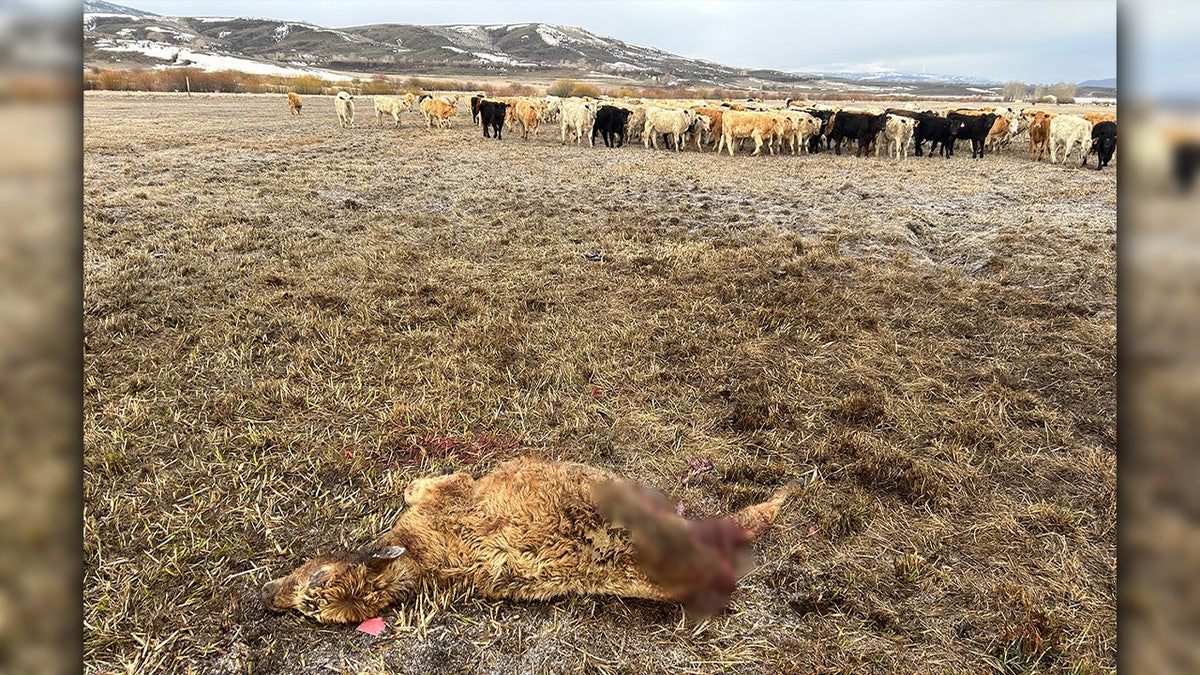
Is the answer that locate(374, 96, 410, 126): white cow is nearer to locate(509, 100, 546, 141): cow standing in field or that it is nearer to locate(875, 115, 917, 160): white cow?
locate(509, 100, 546, 141): cow standing in field

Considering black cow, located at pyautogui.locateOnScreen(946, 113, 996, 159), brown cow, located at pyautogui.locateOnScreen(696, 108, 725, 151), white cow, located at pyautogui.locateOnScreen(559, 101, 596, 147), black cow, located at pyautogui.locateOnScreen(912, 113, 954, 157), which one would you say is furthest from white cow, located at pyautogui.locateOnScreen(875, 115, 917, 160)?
white cow, located at pyautogui.locateOnScreen(559, 101, 596, 147)

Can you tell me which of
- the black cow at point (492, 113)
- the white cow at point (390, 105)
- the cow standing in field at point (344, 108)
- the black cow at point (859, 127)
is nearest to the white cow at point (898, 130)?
the black cow at point (859, 127)

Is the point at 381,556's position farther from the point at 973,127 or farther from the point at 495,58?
the point at 495,58

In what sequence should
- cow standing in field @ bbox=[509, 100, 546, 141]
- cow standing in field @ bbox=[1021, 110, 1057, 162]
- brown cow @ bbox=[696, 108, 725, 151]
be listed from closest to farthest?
cow standing in field @ bbox=[1021, 110, 1057, 162] → brown cow @ bbox=[696, 108, 725, 151] → cow standing in field @ bbox=[509, 100, 546, 141]

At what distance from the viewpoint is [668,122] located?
18750mm

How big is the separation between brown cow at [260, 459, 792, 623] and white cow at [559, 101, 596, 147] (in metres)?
18.1

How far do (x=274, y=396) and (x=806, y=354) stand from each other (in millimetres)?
4371

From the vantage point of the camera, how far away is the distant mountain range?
9725cm

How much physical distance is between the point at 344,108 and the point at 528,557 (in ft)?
75.3

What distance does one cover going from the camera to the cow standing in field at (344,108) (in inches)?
830
